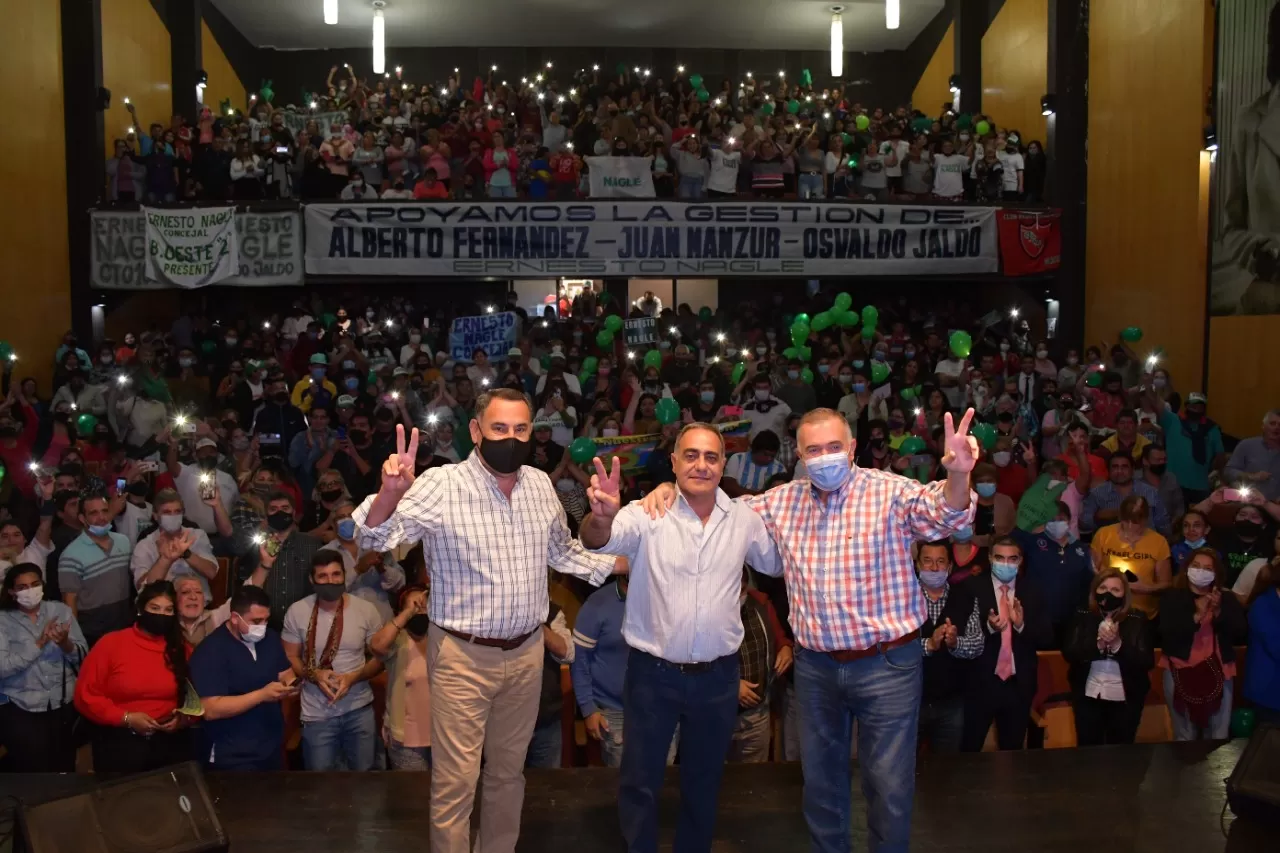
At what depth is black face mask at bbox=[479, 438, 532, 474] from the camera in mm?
3793

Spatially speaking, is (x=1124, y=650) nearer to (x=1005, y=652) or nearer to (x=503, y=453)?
(x=1005, y=652)

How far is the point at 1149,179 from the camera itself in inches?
493

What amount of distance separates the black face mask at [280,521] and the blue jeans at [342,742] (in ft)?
5.00

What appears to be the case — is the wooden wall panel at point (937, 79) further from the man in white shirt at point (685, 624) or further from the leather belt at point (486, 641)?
the leather belt at point (486, 641)

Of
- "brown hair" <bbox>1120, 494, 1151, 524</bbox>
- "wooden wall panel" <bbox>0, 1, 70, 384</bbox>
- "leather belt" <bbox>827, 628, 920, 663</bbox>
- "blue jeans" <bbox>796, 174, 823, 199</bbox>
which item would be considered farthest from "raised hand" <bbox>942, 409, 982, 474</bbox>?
"wooden wall panel" <bbox>0, 1, 70, 384</bbox>

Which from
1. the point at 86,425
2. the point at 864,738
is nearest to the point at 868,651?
the point at 864,738

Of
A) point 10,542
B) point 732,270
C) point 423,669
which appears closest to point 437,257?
point 732,270

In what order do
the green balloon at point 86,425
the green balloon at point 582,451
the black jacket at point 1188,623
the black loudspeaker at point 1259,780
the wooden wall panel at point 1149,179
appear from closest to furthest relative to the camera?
the black loudspeaker at point 1259,780 → the black jacket at point 1188,623 → the green balloon at point 582,451 → the green balloon at point 86,425 → the wooden wall panel at point 1149,179

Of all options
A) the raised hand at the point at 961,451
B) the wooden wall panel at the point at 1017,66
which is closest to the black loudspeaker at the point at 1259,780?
the raised hand at the point at 961,451

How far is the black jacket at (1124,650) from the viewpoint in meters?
5.53

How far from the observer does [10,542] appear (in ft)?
20.2

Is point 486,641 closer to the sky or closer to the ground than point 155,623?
closer to the sky

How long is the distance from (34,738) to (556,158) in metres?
9.53

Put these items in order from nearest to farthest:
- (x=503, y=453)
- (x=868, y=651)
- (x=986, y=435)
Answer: (x=868, y=651) < (x=503, y=453) < (x=986, y=435)
